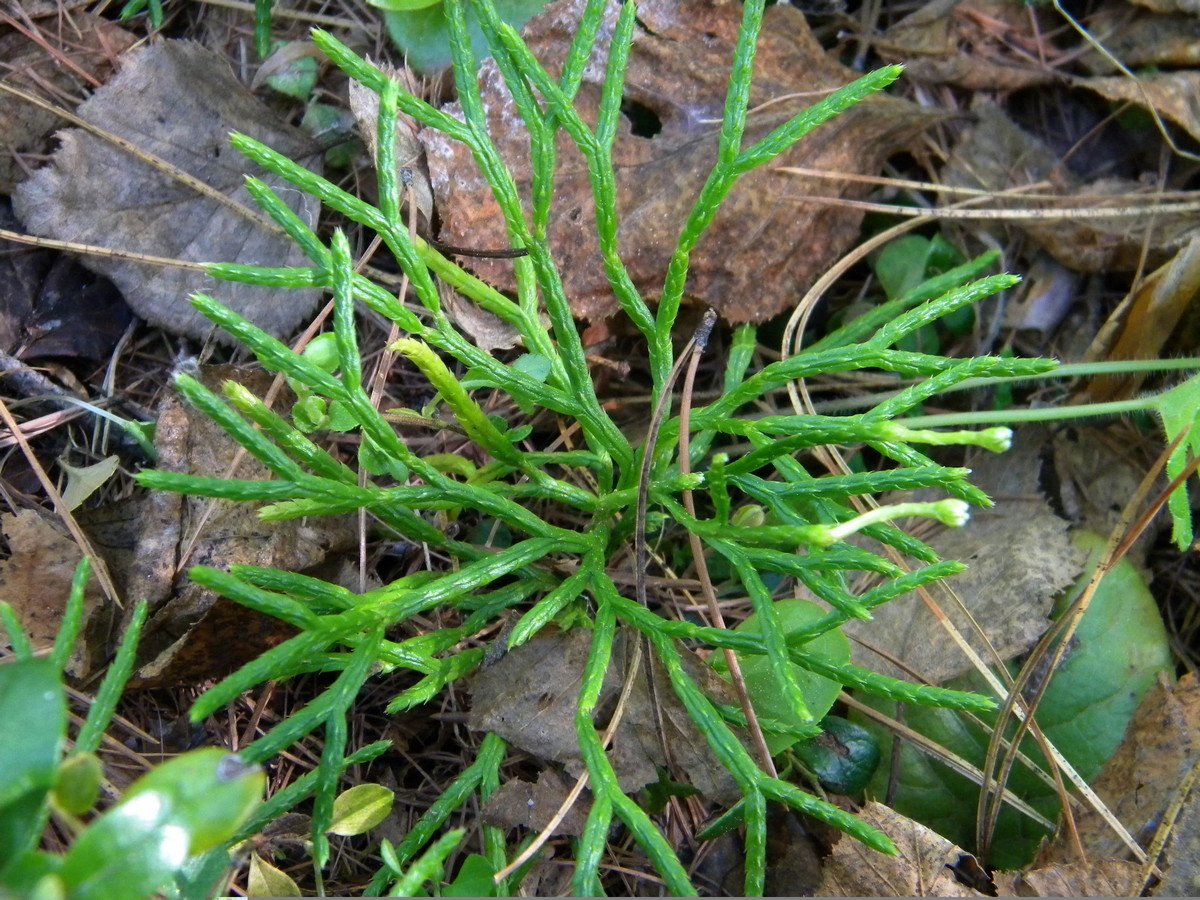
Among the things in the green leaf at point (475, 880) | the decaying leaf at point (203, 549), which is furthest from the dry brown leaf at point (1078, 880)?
the decaying leaf at point (203, 549)

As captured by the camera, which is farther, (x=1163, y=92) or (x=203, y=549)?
(x=1163, y=92)

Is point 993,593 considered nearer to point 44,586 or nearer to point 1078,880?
point 1078,880

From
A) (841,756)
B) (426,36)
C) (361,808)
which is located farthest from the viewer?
(426,36)

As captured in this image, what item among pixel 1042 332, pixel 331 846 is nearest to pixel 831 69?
pixel 1042 332

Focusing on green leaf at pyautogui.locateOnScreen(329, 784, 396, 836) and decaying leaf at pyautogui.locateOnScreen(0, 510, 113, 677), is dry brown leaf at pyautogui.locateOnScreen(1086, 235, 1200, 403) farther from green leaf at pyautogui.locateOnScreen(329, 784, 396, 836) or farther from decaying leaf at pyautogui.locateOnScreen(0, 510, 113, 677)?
decaying leaf at pyautogui.locateOnScreen(0, 510, 113, 677)

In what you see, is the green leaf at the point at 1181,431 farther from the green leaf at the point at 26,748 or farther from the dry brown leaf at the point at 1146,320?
the green leaf at the point at 26,748

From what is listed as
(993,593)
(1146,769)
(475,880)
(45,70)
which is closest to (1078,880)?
(1146,769)

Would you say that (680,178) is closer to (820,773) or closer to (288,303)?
(288,303)
